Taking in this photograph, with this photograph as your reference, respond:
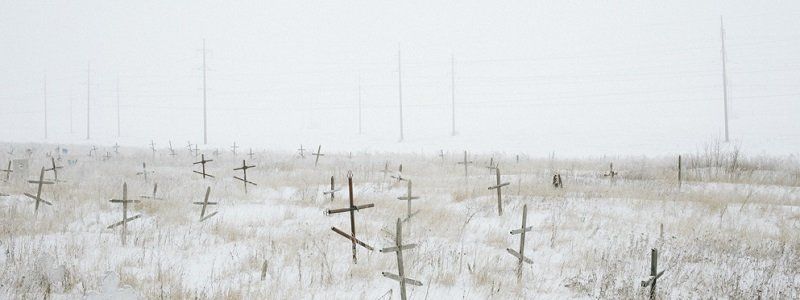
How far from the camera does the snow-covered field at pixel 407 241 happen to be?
498cm

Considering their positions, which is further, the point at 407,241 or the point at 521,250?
the point at 407,241

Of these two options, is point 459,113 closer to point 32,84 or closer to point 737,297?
point 737,297

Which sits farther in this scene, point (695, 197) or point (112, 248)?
point (695, 197)

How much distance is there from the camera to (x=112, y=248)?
20.9ft

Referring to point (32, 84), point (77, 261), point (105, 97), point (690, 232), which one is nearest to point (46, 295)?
point (77, 261)

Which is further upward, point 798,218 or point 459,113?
point 459,113

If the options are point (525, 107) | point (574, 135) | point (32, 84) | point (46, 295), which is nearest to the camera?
point (46, 295)

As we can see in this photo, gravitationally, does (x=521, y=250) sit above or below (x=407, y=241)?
above

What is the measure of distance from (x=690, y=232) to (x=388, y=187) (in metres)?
7.90

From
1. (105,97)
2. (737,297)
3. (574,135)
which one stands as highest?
(105,97)

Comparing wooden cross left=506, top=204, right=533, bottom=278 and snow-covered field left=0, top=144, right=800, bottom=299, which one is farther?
wooden cross left=506, top=204, right=533, bottom=278

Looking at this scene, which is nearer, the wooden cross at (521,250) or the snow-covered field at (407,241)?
the snow-covered field at (407,241)

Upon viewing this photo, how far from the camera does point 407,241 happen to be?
6.95m

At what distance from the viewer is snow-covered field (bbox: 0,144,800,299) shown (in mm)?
4980
